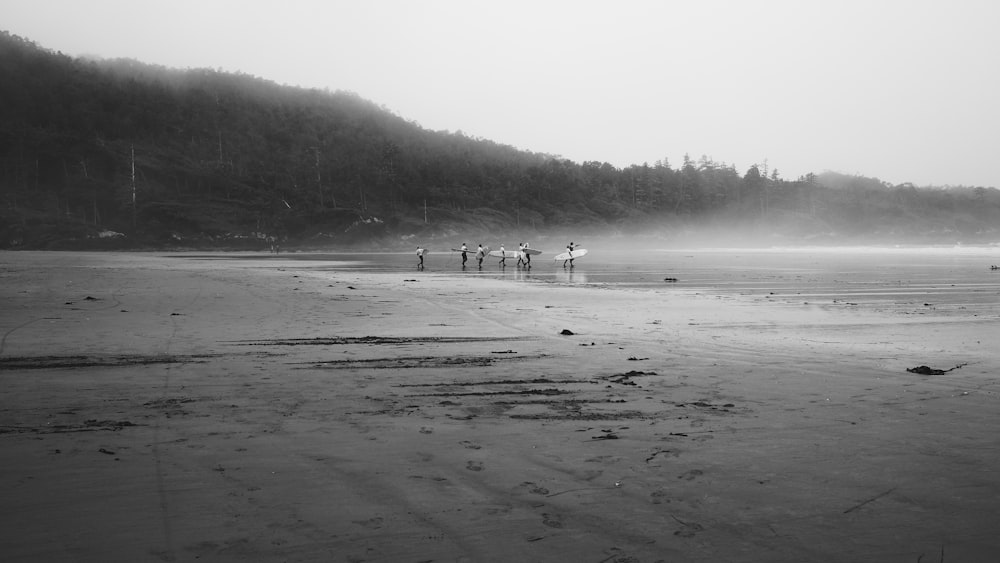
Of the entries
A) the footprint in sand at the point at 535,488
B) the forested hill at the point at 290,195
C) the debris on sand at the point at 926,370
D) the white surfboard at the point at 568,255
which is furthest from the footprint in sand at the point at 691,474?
the forested hill at the point at 290,195

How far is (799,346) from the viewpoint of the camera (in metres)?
12.2

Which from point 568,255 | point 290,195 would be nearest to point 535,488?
point 568,255

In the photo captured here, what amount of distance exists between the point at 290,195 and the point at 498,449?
15870 cm

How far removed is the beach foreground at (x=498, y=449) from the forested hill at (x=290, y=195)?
387 feet

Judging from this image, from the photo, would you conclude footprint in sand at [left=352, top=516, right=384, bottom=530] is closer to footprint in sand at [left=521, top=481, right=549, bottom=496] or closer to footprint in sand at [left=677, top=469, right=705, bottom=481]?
footprint in sand at [left=521, top=481, right=549, bottom=496]

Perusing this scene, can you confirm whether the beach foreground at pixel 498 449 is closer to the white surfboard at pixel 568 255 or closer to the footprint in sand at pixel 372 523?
the footprint in sand at pixel 372 523

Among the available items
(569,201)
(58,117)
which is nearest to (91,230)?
(58,117)

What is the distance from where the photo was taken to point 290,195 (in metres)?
156

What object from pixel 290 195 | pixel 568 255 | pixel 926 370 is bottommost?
pixel 926 370

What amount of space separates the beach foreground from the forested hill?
387 ft

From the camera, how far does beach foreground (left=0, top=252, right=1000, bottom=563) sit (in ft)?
13.8

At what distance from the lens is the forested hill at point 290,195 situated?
13112 cm

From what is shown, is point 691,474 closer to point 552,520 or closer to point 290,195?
point 552,520

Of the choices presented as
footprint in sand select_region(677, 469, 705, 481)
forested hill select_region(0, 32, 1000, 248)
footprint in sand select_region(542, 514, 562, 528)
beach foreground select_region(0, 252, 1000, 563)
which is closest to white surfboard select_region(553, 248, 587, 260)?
beach foreground select_region(0, 252, 1000, 563)
